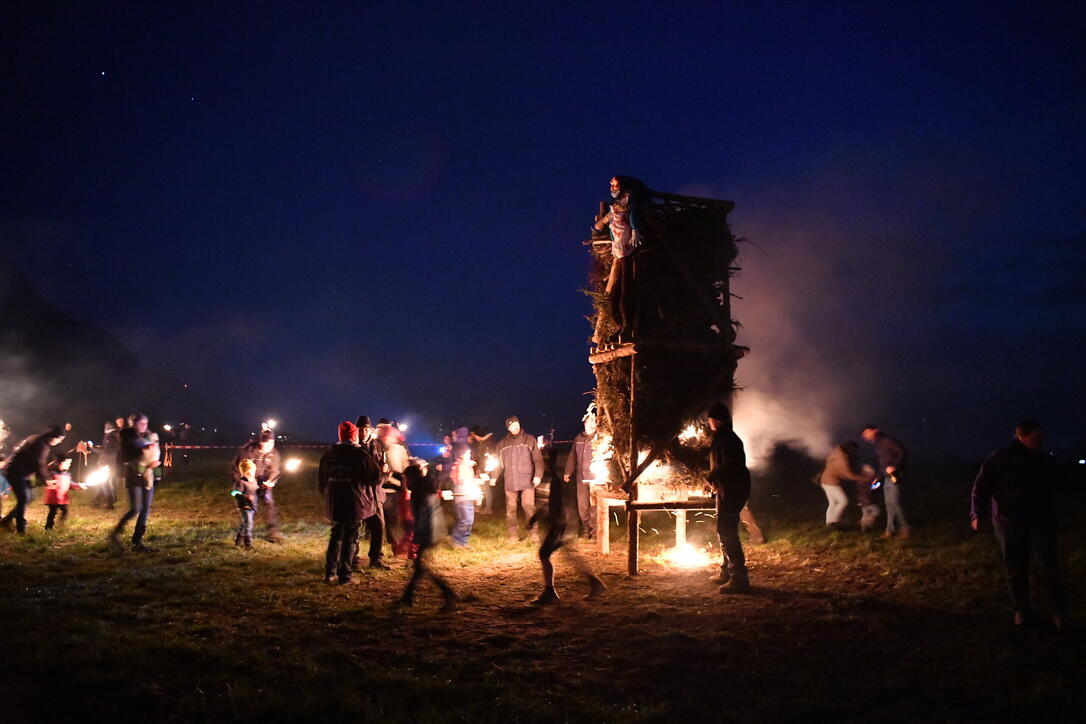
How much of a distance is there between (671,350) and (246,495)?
26.5 ft

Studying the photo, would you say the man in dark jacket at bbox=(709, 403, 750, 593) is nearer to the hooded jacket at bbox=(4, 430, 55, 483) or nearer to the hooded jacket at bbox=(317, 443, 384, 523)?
the hooded jacket at bbox=(317, 443, 384, 523)

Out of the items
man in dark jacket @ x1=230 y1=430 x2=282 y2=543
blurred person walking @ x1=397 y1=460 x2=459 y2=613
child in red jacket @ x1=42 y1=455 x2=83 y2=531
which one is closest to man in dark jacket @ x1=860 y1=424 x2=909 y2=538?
blurred person walking @ x1=397 y1=460 x2=459 y2=613

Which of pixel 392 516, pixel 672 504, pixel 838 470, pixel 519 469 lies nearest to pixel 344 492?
pixel 392 516

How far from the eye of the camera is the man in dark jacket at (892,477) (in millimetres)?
11375

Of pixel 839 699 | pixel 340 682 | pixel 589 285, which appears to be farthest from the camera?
pixel 589 285

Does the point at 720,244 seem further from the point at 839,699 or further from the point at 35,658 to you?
the point at 35,658

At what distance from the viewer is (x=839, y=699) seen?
5.20m

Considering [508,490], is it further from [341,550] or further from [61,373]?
[61,373]

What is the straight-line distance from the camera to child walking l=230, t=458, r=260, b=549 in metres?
11.4

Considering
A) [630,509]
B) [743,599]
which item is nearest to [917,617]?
[743,599]

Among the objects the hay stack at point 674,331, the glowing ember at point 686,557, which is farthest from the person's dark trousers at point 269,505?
the glowing ember at point 686,557

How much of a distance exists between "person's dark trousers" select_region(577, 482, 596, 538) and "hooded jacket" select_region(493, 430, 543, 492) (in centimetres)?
101

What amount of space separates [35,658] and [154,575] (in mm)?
3672

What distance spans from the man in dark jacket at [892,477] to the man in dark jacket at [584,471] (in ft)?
17.8
